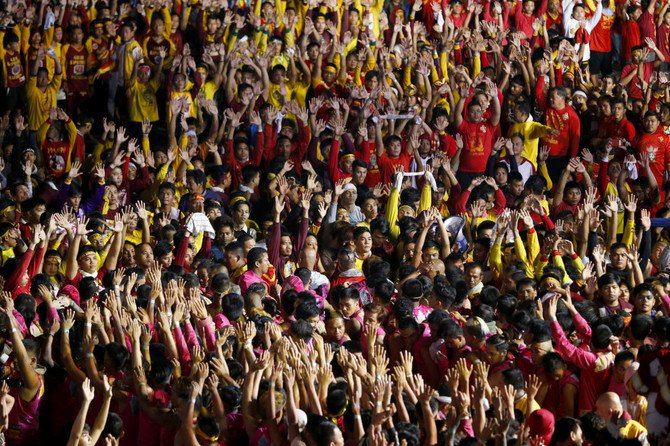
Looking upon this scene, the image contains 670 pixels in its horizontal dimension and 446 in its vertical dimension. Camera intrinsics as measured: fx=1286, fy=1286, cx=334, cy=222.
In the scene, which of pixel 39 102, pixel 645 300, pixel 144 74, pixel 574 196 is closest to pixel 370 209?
pixel 574 196

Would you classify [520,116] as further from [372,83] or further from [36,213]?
[36,213]

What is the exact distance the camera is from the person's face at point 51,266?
9.55 meters

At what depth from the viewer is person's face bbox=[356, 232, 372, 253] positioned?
10.2 m

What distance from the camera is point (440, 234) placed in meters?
10.6

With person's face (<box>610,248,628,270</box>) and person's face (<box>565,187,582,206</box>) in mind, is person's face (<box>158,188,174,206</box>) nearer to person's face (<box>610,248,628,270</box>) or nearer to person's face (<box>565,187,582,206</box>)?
person's face (<box>565,187,582,206</box>)

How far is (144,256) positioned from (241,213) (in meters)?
1.25

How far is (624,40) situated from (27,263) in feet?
26.9

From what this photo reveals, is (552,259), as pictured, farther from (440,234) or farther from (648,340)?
(648,340)

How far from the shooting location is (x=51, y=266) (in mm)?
9547

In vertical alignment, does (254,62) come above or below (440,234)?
above

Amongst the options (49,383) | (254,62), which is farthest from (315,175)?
(49,383)

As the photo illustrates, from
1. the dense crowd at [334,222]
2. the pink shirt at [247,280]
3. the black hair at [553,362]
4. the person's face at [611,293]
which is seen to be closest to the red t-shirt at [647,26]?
the dense crowd at [334,222]

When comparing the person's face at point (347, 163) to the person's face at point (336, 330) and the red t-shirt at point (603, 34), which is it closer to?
the person's face at point (336, 330)

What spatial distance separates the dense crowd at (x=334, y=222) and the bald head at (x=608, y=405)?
2cm
